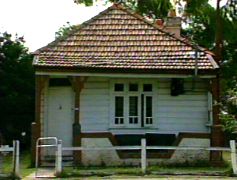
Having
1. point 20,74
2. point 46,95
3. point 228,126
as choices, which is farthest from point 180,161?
point 20,74

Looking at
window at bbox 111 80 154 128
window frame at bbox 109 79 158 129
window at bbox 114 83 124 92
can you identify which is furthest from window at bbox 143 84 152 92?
window at bbox 114 83 124 92

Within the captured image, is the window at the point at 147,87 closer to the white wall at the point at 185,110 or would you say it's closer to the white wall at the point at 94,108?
the white wall at the point at 185,110

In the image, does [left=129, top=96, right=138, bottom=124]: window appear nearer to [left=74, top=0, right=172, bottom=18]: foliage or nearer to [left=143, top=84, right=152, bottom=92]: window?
[left=143, top=84, right=152, bottom=92]: window

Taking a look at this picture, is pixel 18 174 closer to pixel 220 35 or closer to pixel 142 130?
pixel 142 130

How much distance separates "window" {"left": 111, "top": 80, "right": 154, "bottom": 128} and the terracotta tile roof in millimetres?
1035

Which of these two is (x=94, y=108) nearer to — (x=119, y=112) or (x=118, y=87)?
(x=119, y=112)

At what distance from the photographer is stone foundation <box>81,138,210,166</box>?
19891 millimetres

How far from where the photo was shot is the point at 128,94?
21.3 meters

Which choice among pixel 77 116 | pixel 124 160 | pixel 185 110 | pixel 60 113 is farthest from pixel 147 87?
pixel 60 113

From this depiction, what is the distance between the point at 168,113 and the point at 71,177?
20.5 feet

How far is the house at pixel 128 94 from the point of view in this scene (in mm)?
20188

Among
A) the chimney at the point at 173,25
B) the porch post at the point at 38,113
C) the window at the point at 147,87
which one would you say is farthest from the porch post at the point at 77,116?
the chimney at the point at 173,25

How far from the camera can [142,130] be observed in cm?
2114

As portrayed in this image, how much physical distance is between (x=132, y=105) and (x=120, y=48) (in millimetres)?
2125
